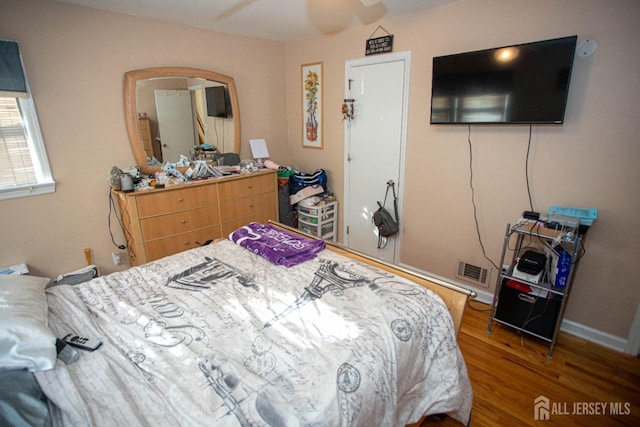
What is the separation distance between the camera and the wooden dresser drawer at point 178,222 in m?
2.61

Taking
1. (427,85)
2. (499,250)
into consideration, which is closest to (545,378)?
(499,250)

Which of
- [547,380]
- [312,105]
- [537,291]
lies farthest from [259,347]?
[312,105]

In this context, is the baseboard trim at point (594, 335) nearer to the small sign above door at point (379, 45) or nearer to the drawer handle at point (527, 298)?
the drawer handle at point (527, 298)

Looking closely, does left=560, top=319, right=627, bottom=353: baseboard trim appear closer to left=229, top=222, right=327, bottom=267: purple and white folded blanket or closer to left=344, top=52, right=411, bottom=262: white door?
left=344, top=52, right=411, bottom=262: white door

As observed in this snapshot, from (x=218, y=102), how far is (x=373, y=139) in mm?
1695

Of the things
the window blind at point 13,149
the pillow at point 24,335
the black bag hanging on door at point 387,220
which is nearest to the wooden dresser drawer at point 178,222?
the window blind at point 13,149

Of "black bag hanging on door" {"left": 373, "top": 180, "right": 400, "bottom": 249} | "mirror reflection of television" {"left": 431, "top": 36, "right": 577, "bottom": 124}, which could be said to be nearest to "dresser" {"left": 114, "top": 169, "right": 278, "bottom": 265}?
"black bag hanging on door" {"left": 373, "top": 180, "right": 400, "bottom": 249}

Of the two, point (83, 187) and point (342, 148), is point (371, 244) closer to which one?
point (342, 148)

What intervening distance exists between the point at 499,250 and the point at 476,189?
1.76 ft

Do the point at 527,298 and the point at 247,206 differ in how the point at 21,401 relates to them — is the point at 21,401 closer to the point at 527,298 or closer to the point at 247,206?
the point at 247,206

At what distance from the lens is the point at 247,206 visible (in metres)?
3.29

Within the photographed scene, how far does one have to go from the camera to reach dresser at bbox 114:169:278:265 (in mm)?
2576

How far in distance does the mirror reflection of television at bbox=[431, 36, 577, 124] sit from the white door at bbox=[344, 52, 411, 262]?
0.42 m

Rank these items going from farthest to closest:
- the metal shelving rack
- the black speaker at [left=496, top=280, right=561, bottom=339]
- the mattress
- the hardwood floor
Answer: the black speaker at [left=496, top=280, right=561, bottom=339] → the metal shelving rack → the hardwood floor → the mattress
